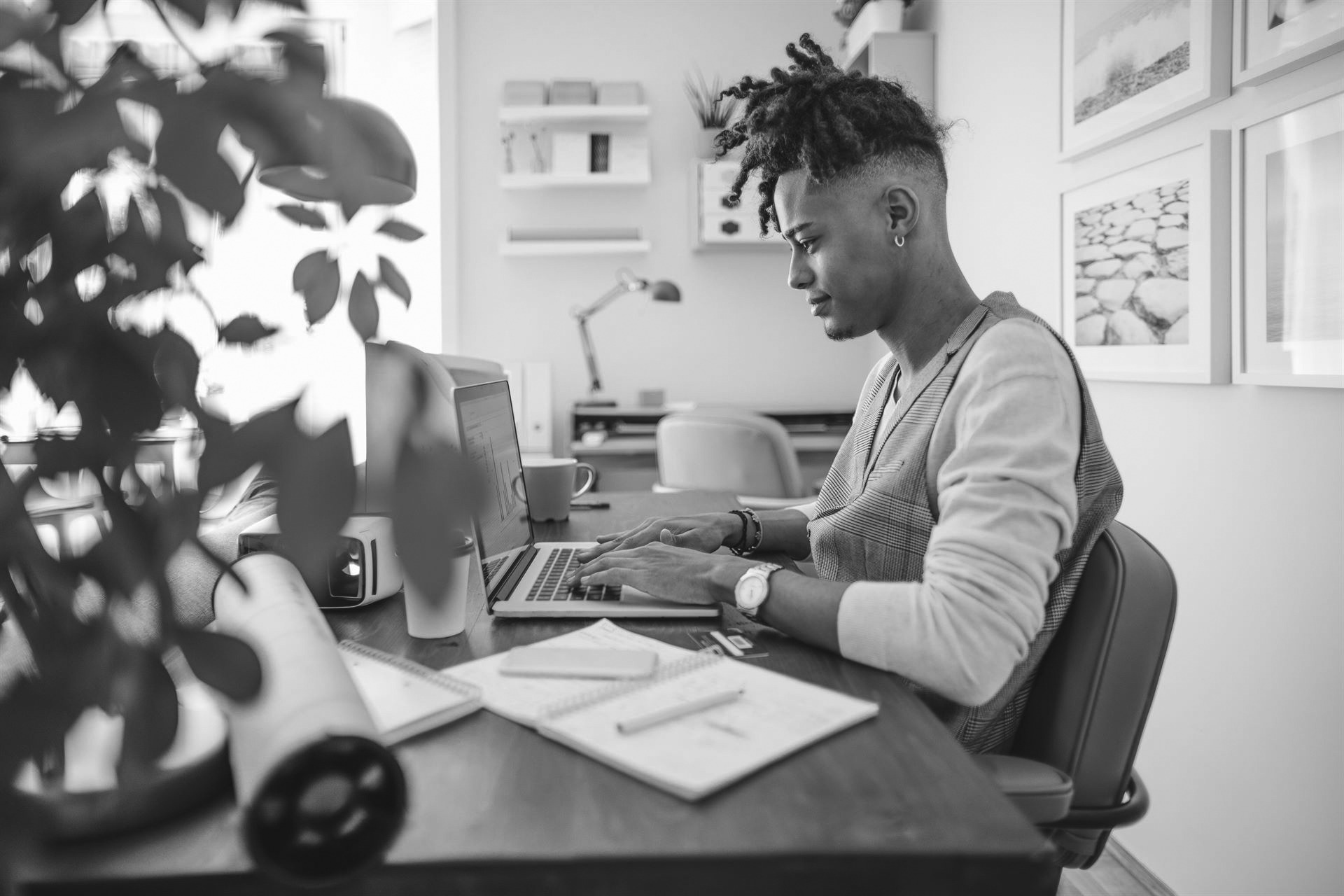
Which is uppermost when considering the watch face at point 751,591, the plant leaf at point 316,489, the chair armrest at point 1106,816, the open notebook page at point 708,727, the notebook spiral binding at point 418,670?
the plant leaf at point 316,489

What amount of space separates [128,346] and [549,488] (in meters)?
1.40

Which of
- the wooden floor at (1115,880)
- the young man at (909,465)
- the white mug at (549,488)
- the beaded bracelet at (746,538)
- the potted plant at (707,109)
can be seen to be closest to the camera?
the young man at (909,465)

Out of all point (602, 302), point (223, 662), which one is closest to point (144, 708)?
point (223, 662)

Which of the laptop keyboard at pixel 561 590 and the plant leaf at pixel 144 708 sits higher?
the plant leaf at pixel 144 708

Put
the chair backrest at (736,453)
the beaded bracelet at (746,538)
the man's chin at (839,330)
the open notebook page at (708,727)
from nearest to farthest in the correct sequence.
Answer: the open notebook page at (708,727) → the man's chin at (839,330) → the beaded bracelet at (746,538) → the chair backrest at (736,453)

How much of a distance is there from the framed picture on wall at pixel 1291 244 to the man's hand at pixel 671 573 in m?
1.04

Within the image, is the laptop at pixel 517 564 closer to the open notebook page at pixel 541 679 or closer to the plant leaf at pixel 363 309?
the open notebook page at pixel 541 679

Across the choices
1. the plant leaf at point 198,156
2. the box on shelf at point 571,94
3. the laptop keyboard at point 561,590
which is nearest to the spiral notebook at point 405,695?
the laptop keyboard at point 561,590

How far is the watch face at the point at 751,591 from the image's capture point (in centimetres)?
98

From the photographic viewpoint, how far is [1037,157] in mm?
2492

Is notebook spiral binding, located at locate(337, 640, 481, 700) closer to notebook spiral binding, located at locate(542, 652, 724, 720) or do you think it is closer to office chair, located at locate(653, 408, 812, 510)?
notebook spiral binding, located at locate(542, 652, 724, 720)

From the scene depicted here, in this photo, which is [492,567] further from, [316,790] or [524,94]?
[524,94]

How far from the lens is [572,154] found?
12.8 ft

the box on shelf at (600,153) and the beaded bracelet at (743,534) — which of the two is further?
the box on shelf at (600,153)
